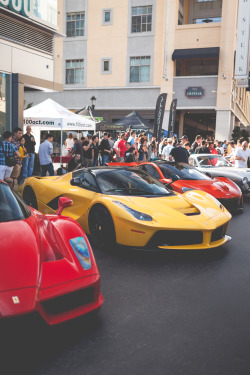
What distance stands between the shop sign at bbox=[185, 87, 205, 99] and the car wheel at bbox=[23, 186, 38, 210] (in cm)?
2263

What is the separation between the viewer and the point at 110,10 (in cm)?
2930

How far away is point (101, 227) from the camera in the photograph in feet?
17.2

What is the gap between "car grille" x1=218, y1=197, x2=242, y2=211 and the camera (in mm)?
8195

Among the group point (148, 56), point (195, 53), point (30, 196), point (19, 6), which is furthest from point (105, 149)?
point (148, 56)

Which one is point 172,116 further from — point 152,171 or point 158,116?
point 152,171

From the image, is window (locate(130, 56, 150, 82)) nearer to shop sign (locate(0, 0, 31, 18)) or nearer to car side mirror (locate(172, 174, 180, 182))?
shop sign (locate(0, 0, 31, 18))

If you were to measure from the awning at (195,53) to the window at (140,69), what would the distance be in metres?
2.34

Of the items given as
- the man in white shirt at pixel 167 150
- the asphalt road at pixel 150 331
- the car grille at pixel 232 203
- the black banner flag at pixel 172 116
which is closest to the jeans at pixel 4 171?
the asphalt road at pixel 150 331

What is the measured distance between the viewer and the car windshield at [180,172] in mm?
8469

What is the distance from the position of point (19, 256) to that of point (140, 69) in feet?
91.5

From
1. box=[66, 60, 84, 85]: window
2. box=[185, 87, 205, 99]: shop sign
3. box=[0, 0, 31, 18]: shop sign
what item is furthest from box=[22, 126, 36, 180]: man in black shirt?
box=[66, 60, 84, 85]: window

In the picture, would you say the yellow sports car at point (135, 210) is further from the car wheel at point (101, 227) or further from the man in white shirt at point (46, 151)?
the man in white shirt at point (46, 151)

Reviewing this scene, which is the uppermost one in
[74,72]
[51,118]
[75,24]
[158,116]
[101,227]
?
[75,24]

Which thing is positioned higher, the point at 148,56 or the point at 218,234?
the point at 148,56
